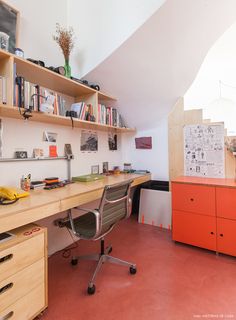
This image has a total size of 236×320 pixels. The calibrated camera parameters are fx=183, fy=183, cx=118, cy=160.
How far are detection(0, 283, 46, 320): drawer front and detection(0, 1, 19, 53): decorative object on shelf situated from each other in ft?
6.00

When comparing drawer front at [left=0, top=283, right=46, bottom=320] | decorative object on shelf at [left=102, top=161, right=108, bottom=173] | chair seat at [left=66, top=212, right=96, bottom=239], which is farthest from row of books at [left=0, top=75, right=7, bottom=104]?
decorative object on shelf at [left=102, top=161, right=108, bottom=173]

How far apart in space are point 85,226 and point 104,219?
234 millimetres

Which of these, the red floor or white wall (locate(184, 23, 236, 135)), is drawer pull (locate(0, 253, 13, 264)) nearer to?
the red floor

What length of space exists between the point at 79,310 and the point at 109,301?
22cm

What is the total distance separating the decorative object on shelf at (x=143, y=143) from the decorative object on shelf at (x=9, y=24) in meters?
2.05

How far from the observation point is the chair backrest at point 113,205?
1411 mm

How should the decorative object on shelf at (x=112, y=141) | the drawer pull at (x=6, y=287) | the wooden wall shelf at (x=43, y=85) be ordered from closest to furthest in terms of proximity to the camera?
the drawer pull at (x=6, y=287) < the wooden wall shelf at (x=43, y=85) < the decorative object on shelf at (x=112, y=141)

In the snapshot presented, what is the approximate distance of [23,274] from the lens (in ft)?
3.56

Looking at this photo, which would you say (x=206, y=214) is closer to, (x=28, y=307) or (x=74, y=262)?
(x=74, y=262)

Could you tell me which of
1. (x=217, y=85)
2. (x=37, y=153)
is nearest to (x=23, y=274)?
(x=37, y=153)

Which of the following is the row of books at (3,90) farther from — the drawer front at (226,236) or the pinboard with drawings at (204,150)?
the drawer front at (226,236)

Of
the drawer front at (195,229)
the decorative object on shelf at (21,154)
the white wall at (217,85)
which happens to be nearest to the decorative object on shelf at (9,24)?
the decorative object on shelf at (21,154)

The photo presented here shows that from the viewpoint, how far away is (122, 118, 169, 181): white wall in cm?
283

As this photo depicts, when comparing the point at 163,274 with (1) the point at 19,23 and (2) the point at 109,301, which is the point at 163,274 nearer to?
(2) the point at 109,301
